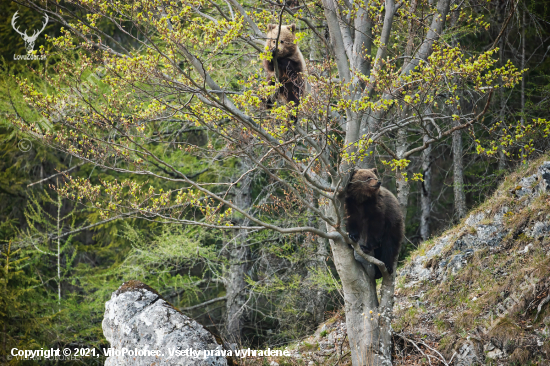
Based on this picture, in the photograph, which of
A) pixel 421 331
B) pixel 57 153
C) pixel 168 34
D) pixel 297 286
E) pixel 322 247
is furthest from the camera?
pixel 57 153

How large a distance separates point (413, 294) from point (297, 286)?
2.49 m

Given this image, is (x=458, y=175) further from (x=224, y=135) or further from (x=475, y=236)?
(x=224, y=135)

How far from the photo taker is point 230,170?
11.0m

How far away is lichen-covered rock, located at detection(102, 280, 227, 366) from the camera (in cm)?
552

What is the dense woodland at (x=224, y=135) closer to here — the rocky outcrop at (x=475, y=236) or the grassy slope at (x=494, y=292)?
the rocky outcrop at (x=475, y=236)

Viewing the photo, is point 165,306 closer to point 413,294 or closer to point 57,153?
point 413,294

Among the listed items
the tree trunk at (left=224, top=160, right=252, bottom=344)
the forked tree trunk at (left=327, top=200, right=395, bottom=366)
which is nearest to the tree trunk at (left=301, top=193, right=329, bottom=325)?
the tree trunk at (left=224, top=160, right=252, bottom=344)

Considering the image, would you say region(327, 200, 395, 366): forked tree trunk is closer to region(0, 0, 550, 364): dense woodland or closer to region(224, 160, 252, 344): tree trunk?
region(0, 0, 550, 364): dense woodland

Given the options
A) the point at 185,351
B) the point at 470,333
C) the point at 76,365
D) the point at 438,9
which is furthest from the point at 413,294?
the point at 76,365

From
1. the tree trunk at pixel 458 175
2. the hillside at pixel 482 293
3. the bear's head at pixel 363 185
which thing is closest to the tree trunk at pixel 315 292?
the hillside at pixel 482 293

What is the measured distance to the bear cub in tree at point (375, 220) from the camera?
6262 millimetres

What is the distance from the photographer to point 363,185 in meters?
6.12

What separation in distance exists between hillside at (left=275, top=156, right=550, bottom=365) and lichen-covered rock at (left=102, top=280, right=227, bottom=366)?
2.18m

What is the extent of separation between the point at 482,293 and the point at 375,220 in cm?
197
